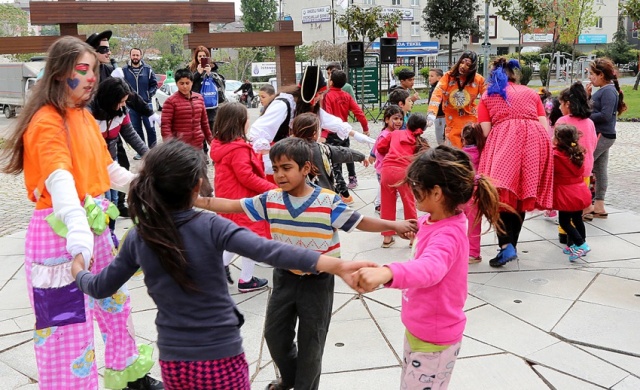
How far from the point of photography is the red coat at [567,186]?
5488mm

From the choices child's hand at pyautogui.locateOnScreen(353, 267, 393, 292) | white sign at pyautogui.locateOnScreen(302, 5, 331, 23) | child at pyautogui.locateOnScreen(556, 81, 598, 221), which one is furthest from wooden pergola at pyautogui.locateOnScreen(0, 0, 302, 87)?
white sign at pyautogui.locateOnScreen(302, 5, 331, 23)

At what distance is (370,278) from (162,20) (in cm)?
931

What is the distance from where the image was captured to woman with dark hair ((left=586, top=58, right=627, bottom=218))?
22.1 ft

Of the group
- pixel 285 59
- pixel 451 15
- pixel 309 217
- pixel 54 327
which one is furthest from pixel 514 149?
pixel 451 15

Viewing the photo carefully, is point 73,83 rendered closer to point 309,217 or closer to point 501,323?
point 309,217

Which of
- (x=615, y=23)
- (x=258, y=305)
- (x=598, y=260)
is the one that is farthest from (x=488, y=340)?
(x=615, y=23)

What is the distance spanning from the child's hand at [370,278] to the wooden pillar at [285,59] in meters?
9.18

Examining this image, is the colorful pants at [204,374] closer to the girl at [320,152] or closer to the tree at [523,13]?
the girl at [320,152]

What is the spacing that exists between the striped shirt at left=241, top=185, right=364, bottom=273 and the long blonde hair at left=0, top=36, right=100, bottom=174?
1030 millimetres

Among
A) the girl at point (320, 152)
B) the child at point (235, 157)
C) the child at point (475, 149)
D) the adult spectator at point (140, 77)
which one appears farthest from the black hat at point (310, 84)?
the adult spectator at point (140, 77)

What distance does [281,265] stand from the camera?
219 cm

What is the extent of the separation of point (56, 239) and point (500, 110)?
3.81m

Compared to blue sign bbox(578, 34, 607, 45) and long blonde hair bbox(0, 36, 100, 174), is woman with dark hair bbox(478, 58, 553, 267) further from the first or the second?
blue sign bbox(578, 34, 607, 45)

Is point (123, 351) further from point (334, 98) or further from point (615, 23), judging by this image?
point (615, 23)
